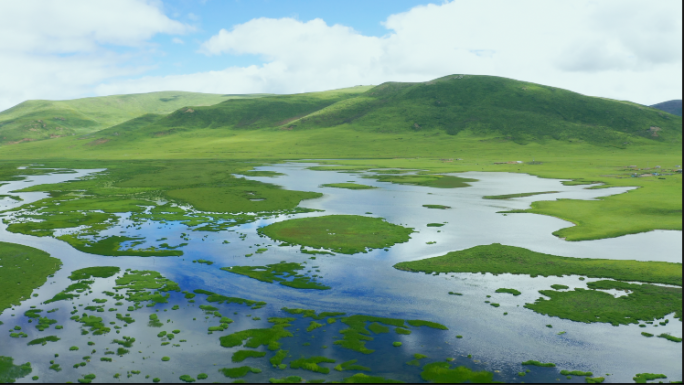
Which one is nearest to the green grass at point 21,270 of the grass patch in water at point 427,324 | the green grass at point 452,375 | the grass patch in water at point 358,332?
the grass patch in water at point 358,332

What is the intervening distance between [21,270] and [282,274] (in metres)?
23.4

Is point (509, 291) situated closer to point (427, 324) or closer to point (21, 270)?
point (427, 324)

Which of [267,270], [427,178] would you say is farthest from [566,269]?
[427,178]

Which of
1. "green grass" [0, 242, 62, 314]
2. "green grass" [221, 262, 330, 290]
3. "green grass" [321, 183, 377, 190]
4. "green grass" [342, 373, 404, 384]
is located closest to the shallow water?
"green grass" [342, 373, 404, 384]

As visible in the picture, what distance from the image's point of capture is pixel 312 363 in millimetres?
23969

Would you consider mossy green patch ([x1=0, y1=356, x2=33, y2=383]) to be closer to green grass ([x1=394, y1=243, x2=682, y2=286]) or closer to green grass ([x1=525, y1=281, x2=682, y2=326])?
green grass ([x1=394, y1=243, x2=682, y2=286])

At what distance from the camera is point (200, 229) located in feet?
182

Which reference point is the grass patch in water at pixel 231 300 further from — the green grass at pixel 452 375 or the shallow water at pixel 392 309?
the green grass at pixel 452 375

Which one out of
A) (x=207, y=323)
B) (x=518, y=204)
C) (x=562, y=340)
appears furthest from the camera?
(x=518, y=204)

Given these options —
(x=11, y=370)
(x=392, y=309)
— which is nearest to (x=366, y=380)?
(x=392, y=309)

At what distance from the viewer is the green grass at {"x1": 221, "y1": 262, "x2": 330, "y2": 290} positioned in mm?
36250

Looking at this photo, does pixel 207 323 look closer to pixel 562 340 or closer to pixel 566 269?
pixel 562 340

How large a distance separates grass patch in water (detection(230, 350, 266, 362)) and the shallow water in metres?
0.46

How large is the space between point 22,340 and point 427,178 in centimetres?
9476
